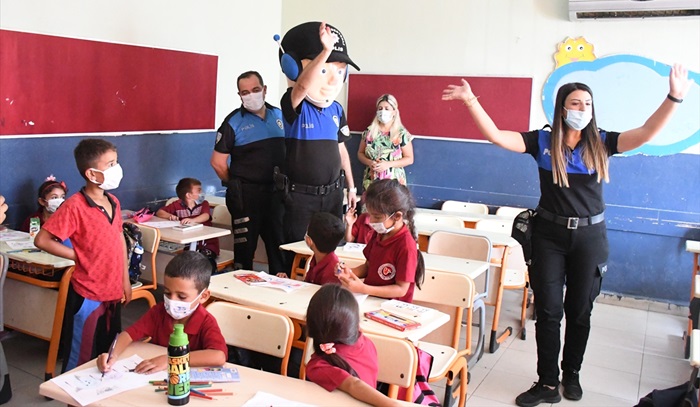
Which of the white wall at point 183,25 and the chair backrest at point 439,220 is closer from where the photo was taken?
the white wall at point 183,25

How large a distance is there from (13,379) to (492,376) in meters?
2.63

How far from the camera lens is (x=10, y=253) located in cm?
356

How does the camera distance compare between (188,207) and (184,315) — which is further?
(188,207)

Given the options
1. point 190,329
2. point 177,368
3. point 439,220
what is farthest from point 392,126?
point 177,368

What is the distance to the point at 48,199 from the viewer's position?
419 cm

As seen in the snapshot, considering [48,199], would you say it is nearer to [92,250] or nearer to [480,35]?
[92,250]

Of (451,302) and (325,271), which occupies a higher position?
(325,271)

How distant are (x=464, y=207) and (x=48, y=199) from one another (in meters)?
3.38

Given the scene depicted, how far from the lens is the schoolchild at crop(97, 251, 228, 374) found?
7.56 feet

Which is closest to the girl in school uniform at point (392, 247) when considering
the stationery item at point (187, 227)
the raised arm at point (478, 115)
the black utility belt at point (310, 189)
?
the raised arm at point (478, 115)

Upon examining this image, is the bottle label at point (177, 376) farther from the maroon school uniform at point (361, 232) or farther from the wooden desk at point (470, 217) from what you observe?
the wooden desk at point (470, 217)

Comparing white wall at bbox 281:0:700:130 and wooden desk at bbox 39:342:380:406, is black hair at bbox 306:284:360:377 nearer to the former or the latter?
wooden desk at bbox 39:342:380:406

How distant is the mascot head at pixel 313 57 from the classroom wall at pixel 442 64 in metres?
1.59

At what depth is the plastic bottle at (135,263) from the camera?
3992 millimetres
